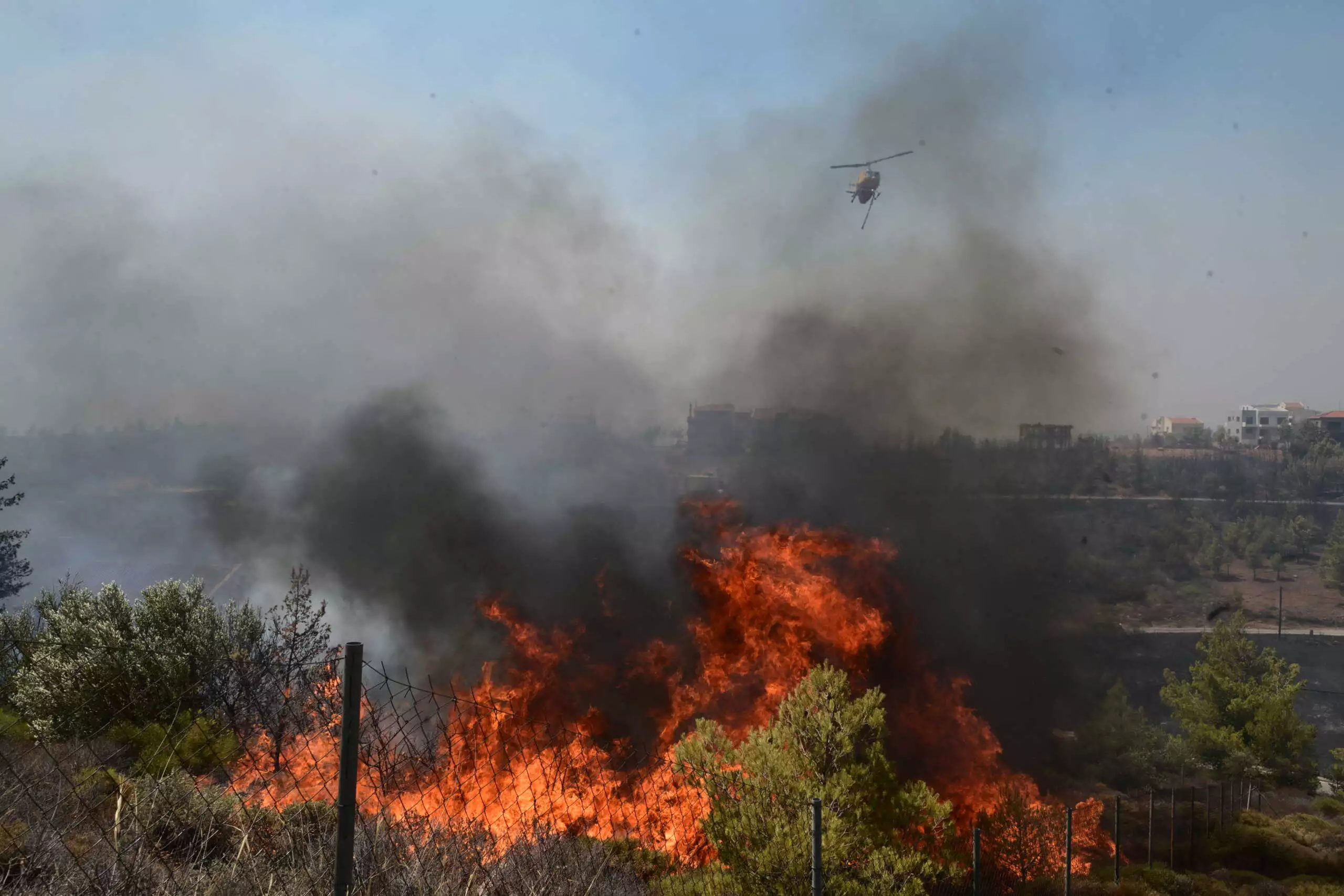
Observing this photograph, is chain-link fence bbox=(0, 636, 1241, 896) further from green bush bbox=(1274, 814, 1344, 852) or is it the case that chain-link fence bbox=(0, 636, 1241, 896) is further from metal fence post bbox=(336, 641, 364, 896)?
green bush bbox=(1274, 814, 1344, 852)

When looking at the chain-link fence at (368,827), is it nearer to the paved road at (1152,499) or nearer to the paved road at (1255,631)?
the paved road at (1152,499)

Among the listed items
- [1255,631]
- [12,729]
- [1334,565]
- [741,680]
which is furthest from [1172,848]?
[1334,565]

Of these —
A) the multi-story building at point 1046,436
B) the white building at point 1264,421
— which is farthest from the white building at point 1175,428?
the multi-story building at point 1046,436

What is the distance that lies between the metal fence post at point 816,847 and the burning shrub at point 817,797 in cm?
364

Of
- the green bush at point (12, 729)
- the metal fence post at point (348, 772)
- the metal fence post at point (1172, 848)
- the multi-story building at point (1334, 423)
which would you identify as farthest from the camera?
the multi-story building at point (1334, 423)

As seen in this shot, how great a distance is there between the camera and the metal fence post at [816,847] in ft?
19.0

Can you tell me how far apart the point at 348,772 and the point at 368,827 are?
4.49 meters

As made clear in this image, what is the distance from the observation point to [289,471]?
34719 millimetres

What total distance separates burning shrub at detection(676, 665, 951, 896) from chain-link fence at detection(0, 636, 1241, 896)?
0.13ft

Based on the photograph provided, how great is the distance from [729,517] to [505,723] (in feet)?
33.1

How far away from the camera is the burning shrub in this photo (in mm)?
9531

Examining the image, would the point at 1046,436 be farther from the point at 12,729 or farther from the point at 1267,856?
the point at 12,729


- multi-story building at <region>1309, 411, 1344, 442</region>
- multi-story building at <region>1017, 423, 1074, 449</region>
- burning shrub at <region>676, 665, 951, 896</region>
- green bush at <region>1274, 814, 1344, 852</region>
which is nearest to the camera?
burning shrub at <region>676, 665, 951, 896</region>

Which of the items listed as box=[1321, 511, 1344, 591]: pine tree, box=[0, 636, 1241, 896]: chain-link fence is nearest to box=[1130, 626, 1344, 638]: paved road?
box=[1321, 511, 1344, 591]: pine tree
